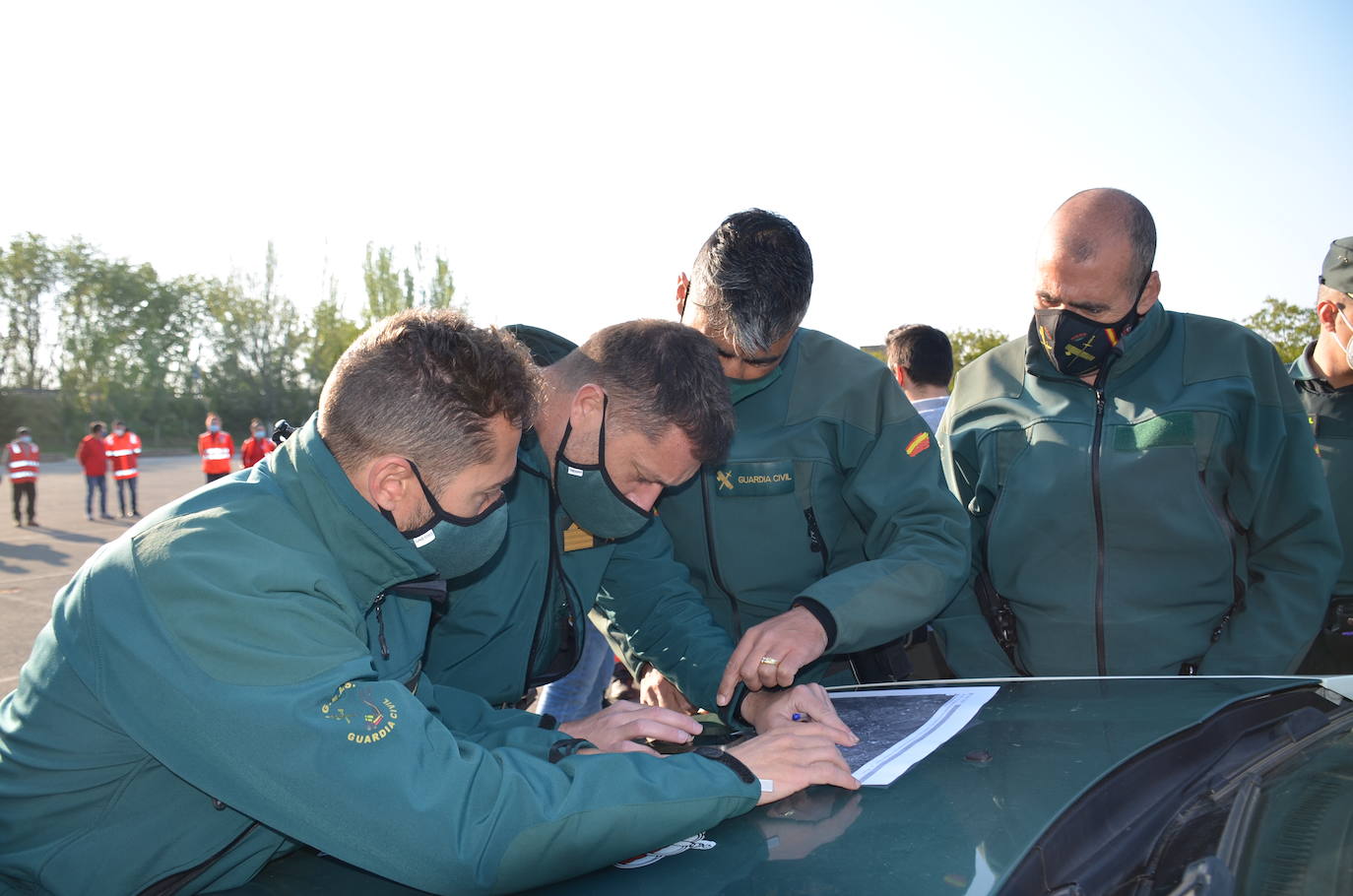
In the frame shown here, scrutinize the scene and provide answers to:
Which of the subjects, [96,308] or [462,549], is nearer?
[462,549]

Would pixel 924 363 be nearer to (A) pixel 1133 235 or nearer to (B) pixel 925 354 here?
(B) pixel 925 354

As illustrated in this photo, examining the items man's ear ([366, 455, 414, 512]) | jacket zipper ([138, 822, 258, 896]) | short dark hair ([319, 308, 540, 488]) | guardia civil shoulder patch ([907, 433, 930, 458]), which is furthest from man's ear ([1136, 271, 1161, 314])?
jacket zipper ([138, 822, 258, 896])

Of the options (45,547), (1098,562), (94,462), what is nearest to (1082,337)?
(1098,562)

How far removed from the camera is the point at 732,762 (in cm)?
157

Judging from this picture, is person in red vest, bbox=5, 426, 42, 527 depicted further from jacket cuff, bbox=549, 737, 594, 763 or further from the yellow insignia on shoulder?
jacket cuff, bbox=549, 737, 594, 763

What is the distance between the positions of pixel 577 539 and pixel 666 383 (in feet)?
1.66

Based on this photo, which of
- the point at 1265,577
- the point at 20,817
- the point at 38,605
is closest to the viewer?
the point at 20,817

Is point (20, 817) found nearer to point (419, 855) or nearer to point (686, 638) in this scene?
point (419, 855)

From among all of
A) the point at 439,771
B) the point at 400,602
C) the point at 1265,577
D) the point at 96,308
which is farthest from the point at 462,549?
the point at 96,308

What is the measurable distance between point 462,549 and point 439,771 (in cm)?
65

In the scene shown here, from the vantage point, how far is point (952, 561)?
8.32 feet

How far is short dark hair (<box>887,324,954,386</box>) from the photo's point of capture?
17.3 feet

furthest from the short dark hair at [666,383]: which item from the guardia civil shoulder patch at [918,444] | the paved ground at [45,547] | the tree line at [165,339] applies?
the tree line at [165,339]

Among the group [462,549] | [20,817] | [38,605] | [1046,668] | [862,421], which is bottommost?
[38,605]
